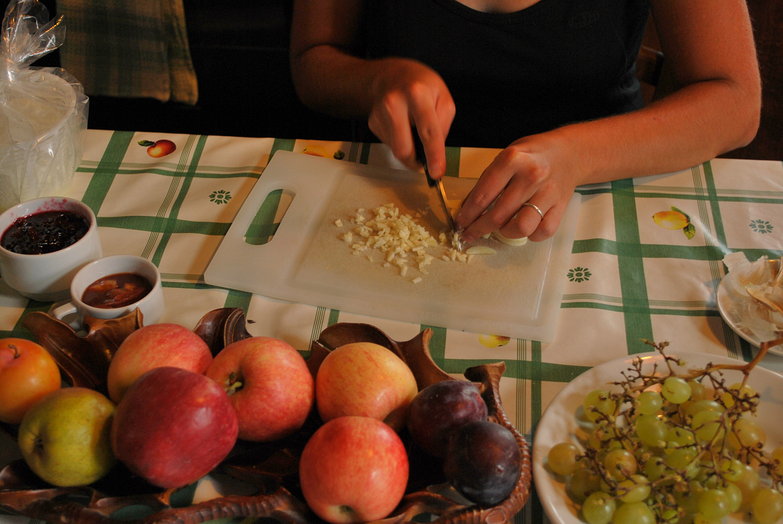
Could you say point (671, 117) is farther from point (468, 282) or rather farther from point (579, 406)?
point (579, 406)

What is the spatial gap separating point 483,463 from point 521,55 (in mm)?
979

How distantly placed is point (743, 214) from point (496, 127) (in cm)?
55

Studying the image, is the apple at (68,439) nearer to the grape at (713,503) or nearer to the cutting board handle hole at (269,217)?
the cutting board handle hole at (269,217)

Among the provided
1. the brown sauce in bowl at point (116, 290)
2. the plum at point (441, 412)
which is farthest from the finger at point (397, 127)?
the plum at point (441, 412)

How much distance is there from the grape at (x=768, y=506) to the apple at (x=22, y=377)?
2.50 feet

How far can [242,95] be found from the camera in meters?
2.51

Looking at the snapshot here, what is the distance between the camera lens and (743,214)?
3.96 ft

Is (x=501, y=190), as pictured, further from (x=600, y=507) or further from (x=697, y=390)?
(x=600, y=507)

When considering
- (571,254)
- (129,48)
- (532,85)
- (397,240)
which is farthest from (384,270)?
(129,48)

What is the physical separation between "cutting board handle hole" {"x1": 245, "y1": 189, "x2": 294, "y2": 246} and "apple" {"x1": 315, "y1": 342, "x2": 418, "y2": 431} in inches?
16.6

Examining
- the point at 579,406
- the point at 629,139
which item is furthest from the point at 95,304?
the point at 629,139

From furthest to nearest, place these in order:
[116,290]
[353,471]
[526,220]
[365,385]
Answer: [526,220] < [116,290] < [365,385] < [353,471]

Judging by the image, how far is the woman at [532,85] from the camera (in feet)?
3.79

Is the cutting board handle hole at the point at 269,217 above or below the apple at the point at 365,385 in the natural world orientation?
below
